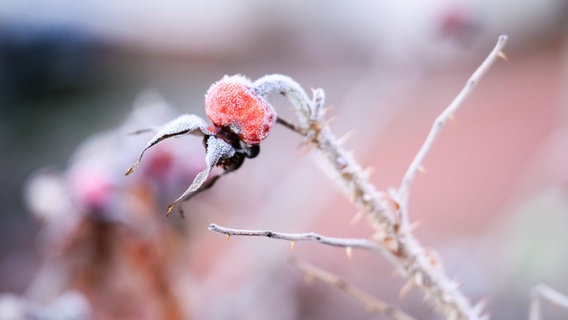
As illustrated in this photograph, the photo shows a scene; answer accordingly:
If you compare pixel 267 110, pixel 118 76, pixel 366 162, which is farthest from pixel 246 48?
pixel 267 110

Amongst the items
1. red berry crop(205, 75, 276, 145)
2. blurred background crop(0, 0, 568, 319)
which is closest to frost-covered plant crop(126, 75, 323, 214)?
red berry crop(205, 75, 276, 145)

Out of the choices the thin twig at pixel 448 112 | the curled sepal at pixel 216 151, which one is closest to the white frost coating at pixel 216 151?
the curled sepal at pixel 216 151

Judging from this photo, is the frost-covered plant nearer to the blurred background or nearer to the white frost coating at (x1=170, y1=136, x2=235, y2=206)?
the white frost coating at (x1=170, y1=136, x2=235, y2=206)

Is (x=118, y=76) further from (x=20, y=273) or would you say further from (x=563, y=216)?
(x=563, y=216)

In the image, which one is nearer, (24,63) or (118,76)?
(24,63)

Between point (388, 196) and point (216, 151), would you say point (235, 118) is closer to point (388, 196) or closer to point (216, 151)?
point (216, 151)

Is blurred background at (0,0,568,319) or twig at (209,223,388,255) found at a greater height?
blurred background at (0,0,568,319)
